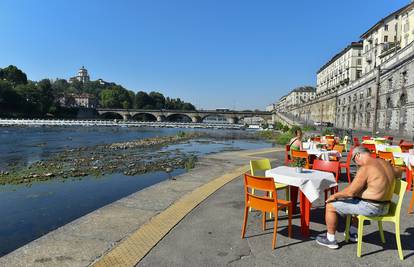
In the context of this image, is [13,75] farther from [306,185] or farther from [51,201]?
[306,185]

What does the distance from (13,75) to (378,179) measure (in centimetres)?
13630

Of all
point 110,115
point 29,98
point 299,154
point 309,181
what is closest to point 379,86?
point 299,154

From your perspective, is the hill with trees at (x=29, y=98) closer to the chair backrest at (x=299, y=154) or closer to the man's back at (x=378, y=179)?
the chair backrest at (x=299, y=154)

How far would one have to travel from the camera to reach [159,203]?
23.5ft

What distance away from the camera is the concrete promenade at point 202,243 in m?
4.30

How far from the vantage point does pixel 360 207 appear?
450cm

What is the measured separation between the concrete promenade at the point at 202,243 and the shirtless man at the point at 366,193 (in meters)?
0.56

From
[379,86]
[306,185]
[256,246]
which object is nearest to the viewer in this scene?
[256,246]

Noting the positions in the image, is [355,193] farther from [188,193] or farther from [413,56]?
[413,56]

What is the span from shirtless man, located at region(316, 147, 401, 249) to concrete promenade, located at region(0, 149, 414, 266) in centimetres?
56

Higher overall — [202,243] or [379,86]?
[379,86]

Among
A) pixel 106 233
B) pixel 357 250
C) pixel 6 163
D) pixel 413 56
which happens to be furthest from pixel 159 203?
pixel 413 56

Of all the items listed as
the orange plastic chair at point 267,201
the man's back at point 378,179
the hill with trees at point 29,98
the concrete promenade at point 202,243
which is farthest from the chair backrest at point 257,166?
the hill with trees at point 29,98

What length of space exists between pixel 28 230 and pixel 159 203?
2.72m
